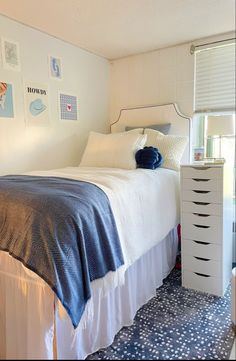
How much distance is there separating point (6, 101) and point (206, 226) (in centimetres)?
183

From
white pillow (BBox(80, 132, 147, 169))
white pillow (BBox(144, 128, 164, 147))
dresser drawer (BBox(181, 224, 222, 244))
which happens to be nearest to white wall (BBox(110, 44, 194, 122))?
white pillow (BBox(144, 128, 164, 147))

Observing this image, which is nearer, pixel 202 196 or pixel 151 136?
pixel 202 196

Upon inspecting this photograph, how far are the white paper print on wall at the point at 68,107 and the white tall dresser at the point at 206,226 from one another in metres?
1.37

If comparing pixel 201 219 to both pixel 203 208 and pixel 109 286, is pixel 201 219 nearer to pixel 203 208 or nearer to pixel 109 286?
pixel 203 208

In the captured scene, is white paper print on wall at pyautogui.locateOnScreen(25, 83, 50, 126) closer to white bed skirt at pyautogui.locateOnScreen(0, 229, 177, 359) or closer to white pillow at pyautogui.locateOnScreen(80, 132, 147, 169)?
white pillow at pyautogui.locateOnScreen(80, 132, 147, 169)

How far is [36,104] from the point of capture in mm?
2520

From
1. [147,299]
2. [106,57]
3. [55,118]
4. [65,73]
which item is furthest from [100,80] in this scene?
[147,299]

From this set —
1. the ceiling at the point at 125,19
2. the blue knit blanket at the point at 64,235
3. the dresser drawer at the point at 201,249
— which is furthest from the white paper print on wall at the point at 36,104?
the dresser drawer at the point at 201,249

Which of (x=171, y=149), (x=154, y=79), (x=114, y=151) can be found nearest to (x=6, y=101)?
(x=114, y=151)

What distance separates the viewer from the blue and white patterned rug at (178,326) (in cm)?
137

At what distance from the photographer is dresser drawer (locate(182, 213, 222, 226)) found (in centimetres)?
197

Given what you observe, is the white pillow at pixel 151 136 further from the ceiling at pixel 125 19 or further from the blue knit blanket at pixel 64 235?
the blue knit blanket at pixel 64 235

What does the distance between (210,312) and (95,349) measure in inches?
30.6

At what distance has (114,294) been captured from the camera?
161cm
